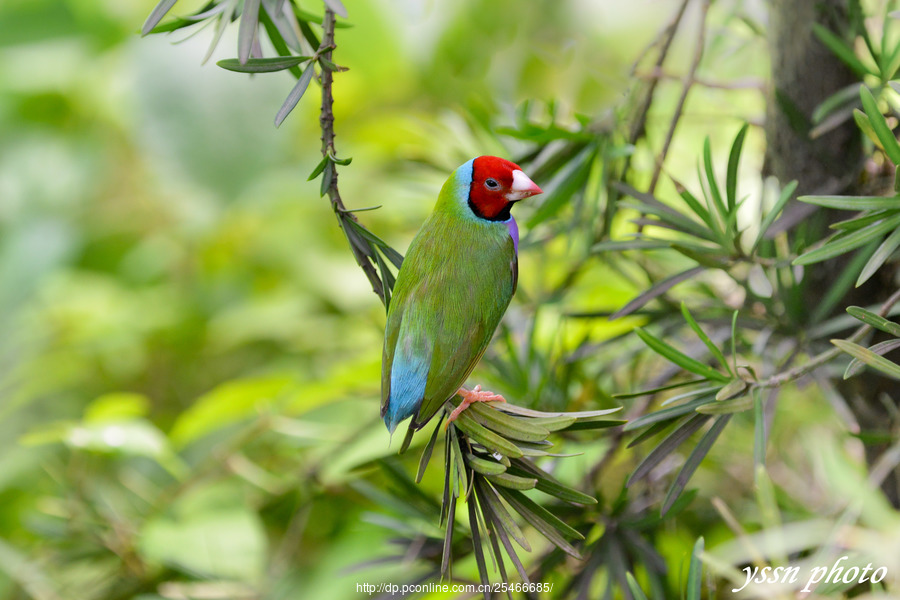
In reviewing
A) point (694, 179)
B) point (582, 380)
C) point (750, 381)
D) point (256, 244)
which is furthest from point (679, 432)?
point (256, 244)

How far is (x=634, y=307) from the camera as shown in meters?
0.64

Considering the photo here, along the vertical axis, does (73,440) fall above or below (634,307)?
below

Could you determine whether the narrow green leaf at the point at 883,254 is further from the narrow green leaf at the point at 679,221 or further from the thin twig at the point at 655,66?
the thin twig at the point at 655,66

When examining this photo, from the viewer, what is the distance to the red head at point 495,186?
59 centimetres

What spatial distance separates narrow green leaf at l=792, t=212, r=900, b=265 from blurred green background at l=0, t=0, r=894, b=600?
1.54 feet

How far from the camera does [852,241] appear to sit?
0.52m

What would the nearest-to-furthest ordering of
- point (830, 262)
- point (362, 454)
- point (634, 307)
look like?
point (634, 307) < point (830, 262) < point (362, 454)

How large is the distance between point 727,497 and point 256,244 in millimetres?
1271

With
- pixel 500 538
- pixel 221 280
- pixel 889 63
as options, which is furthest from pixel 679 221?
pixel 221 280

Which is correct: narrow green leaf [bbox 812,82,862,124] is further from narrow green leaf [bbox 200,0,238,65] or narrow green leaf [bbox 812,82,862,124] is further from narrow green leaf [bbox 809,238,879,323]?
narrow green leaf [bbox 200,0,238,65]

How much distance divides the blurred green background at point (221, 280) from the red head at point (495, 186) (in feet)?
1.00

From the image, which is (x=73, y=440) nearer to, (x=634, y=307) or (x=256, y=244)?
(x=256, y=244)

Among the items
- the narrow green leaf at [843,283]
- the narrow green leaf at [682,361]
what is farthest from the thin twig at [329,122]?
the narrow green leaf at [843,283]

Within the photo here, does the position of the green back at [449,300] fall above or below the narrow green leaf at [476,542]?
above
